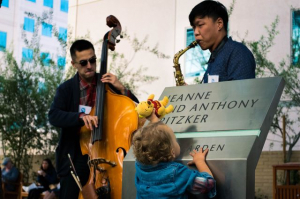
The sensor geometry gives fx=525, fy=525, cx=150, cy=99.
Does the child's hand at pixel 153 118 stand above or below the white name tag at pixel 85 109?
below

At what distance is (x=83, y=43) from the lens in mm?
3359

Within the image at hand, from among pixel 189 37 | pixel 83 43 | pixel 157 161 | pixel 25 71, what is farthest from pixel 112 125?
pixel 25 71

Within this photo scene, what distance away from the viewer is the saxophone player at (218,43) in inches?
91.8

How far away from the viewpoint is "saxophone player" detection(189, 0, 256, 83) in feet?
7.65

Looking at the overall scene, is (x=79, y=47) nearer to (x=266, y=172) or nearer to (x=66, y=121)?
(x=66, y=121)

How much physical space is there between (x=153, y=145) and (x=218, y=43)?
78 centimetres

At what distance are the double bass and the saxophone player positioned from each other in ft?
2.58

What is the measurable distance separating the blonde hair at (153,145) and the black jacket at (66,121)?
1182 millimetres

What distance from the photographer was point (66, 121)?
3055 mm

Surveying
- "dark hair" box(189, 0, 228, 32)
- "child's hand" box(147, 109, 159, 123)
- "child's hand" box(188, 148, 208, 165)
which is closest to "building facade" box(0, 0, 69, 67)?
"dark hair" box(189, 0, 228, 32)

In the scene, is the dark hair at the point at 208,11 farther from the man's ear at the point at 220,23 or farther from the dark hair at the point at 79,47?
the dark hair at the point at 79,47

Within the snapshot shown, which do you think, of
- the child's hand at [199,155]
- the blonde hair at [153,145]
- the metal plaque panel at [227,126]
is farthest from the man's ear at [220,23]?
the child's hand at [199,155]

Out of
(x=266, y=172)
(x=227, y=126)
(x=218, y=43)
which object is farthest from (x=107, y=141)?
(x=266, y=172)

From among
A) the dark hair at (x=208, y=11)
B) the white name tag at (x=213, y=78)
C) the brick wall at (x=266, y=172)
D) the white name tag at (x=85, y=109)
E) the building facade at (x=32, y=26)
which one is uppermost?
the building facade at (x=32, y=26)
